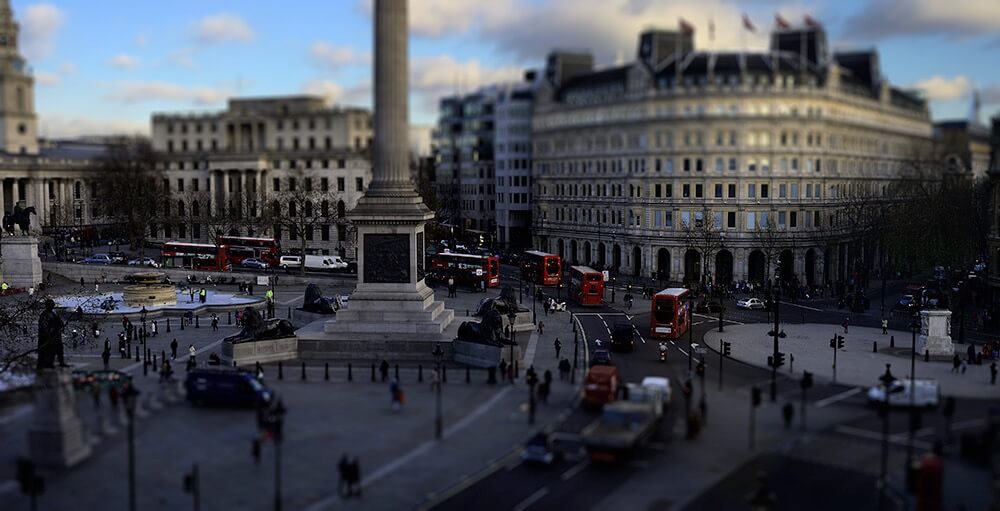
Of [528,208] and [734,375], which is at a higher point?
[528,208]

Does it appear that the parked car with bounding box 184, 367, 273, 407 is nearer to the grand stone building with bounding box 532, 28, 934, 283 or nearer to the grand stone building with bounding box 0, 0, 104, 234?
the grand stone building with bounding box 532, 28, 934, 283

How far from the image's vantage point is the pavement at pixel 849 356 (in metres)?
45.9

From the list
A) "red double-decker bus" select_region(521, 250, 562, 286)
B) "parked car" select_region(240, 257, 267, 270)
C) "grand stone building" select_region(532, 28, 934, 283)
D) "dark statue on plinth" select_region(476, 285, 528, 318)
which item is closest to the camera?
"dark statue on plinth" select_region(476, 285, 528, 318)

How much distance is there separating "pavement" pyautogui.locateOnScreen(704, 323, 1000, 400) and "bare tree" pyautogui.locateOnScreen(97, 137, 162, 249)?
6515cm

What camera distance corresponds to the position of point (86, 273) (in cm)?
9094

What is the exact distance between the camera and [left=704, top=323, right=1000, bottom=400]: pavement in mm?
45938

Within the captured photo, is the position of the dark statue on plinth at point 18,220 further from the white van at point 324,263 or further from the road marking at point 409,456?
the road marking at point 409,456

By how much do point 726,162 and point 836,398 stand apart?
5481 centimetres

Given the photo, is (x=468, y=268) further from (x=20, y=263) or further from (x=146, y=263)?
(x=20, y=263)

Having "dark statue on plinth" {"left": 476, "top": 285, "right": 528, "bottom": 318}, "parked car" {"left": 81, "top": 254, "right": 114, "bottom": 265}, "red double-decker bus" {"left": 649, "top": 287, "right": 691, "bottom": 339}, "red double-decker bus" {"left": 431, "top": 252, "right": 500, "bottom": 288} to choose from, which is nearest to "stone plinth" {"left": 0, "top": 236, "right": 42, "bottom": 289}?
"parked car" {"left": 81, "top": 254, "right": 114, "bottom": 265}

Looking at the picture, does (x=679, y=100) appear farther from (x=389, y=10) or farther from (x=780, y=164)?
(x=389, y=10)

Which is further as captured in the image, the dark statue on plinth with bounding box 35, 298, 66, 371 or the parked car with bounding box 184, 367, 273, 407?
the dark statue on plinth with bounding box 35, 298, 66, 371

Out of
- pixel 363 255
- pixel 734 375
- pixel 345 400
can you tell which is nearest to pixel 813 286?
pixel 734 375

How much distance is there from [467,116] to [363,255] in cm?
10674
